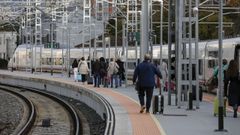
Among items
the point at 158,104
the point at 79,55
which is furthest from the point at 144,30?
the point at 79,55

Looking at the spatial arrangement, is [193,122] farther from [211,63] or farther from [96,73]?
[96,73]

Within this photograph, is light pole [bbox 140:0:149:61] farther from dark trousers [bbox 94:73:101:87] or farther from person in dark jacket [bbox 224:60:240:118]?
person in dark jacket [bbox 224:60:240:118]

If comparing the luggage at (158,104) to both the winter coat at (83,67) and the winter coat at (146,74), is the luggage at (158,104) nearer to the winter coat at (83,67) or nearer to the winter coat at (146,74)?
the winter coat at (146,74)

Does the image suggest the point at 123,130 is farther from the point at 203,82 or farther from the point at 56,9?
the point at 56,9

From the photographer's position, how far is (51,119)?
26344mm

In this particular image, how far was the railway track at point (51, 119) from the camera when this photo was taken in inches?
852

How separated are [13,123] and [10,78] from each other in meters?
35.7

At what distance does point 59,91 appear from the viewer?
43438 millimetres

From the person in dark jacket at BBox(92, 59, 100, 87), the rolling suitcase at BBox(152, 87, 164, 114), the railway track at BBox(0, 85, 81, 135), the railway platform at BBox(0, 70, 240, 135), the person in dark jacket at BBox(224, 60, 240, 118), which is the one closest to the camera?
the railway platform at BBox(0, 70, 240, 135)

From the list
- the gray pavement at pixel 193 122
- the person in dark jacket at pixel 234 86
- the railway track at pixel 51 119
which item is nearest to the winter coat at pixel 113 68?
the railway track at pixel 51 119

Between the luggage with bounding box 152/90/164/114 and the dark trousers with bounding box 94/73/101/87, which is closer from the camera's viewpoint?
the luggage with bounding box 152/90/164/114

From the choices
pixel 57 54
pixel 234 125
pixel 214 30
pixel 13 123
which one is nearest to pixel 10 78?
pixel 57 54

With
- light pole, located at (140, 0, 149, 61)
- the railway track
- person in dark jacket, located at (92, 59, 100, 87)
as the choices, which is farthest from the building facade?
light pole, located at (140, 0, 149, 61)

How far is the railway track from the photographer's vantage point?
21641mm
